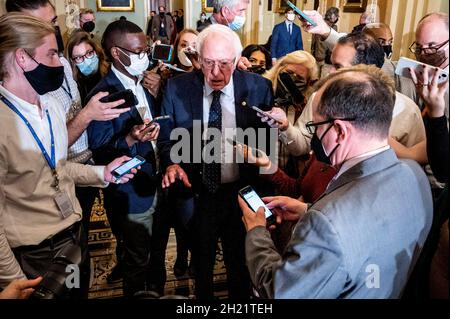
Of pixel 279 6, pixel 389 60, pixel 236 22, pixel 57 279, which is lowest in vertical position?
pixel 57 279

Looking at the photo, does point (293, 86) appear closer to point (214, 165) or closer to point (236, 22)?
point (236, 22)

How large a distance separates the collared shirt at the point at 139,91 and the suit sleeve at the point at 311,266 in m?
1.55

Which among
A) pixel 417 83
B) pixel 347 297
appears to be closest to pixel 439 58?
pixel 417 83

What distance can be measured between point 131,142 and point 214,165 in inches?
21.2

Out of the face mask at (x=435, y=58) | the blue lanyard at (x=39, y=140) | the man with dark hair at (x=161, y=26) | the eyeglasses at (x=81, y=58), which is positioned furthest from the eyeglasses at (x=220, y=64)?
the man with dark hair at (x=161, y=26)

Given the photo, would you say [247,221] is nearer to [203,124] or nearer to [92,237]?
[203,124]

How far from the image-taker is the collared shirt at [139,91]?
96.0 inches

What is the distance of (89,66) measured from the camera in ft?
11.0

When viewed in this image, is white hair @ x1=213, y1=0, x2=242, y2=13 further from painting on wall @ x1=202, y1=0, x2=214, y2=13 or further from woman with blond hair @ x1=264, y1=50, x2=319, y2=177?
painting on wall @ x1=202, y1=0, x2=214, y2=13

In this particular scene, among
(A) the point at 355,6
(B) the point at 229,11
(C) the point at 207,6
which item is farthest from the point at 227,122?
(C) the point at 207,6

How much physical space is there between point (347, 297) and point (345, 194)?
328 mm

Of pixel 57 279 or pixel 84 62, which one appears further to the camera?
pixel 84 62

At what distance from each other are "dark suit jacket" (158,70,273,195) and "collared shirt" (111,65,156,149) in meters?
0.13

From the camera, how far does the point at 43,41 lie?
178 cm
